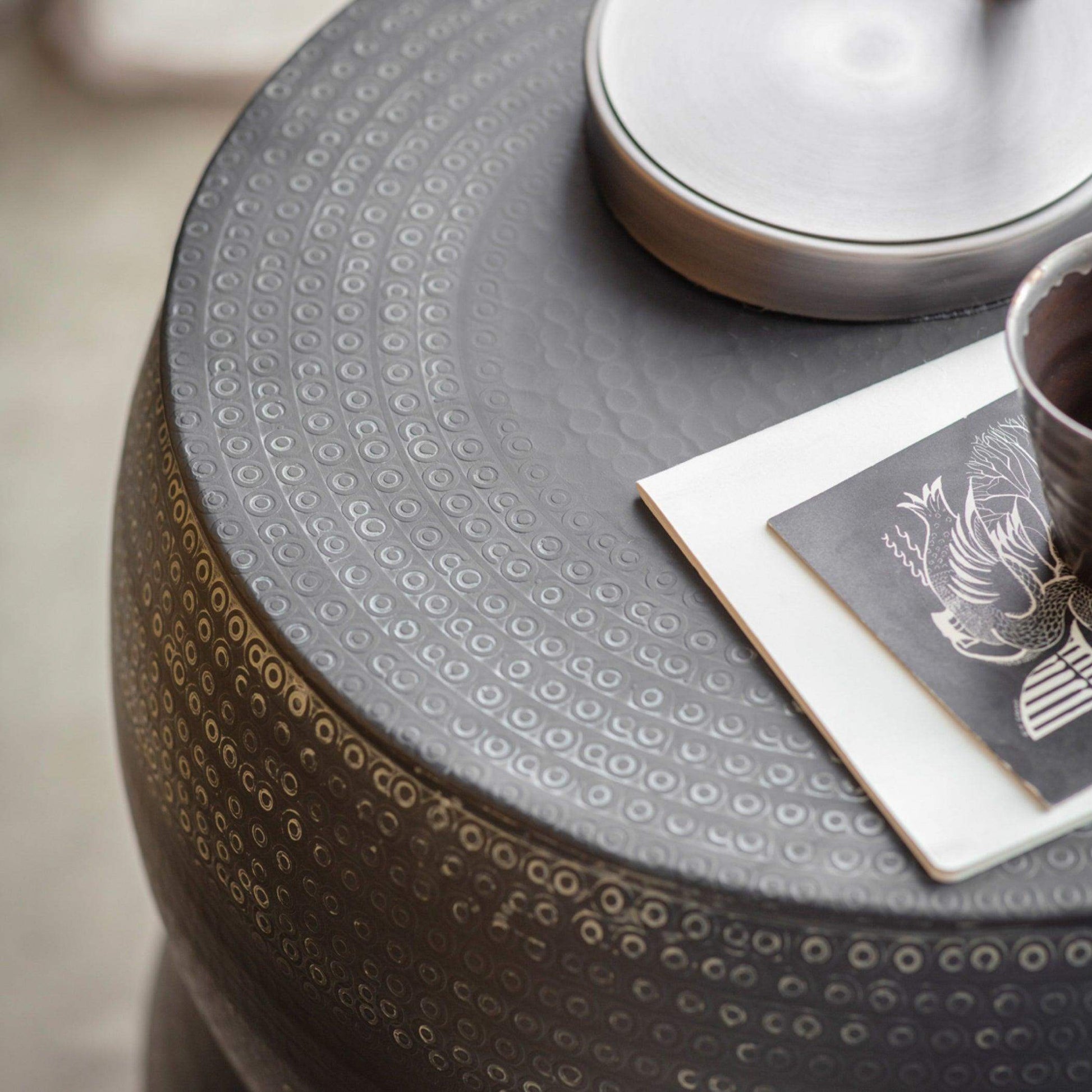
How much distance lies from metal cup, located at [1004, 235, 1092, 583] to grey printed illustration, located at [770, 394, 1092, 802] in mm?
21

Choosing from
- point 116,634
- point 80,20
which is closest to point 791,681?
point 116,634

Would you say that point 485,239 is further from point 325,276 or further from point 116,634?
point 116,634

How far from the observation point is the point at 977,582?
18.3 inches

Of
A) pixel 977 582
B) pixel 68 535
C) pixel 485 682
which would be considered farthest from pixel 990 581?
pixel 68 535

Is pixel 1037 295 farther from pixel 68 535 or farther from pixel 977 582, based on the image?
pixel 68 535

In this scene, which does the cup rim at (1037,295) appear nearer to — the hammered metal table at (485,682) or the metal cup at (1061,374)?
the metal cup at (1061,374)

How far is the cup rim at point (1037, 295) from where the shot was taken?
405mm

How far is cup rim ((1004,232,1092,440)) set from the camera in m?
0.40

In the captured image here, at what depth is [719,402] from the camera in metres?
0.53

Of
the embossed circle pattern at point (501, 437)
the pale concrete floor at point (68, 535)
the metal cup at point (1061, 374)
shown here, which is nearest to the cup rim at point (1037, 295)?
the metal cup at point (1061, 374)

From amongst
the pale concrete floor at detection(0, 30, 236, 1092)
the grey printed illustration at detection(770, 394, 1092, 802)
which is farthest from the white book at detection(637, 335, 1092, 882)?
the pale concrete floor at detection(0, 30, 236, 1092)

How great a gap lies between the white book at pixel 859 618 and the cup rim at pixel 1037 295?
81 mm

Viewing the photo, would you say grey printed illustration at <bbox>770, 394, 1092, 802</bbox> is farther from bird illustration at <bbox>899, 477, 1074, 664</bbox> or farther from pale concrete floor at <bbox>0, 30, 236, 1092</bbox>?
pale concrete floor at <bbox>0, 30, 236, 1092</bbox>

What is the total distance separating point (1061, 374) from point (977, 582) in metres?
0.08
